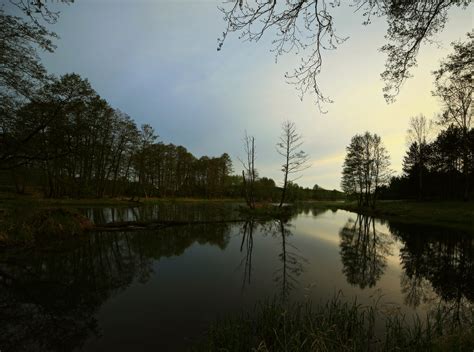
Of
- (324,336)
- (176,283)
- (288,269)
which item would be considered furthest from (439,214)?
(324,336)

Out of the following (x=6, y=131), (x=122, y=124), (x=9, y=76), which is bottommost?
(x=6, y=131)

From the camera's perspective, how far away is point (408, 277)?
805cm

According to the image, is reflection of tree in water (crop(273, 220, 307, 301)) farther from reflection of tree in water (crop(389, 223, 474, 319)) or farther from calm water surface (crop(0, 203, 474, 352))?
reflection of tree in water (crop(389, 223, 474, 319))

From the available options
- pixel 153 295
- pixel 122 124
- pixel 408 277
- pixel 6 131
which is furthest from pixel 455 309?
pixel 122 124

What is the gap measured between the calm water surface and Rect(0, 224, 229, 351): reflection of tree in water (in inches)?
1.0

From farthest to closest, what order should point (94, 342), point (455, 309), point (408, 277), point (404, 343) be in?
point (408, 277) < point (455, 309) < point (94, 342) < point (404, 343)

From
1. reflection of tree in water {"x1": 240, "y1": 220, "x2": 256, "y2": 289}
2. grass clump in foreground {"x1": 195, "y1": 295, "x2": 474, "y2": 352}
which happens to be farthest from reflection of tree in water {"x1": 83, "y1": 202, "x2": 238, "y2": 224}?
grass clump in foreground {"x1": 195, "y1": 295, "x2": 474, "y2": 352}

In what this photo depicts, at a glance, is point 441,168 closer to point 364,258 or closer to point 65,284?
point 364,258

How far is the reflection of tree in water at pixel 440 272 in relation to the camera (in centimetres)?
620

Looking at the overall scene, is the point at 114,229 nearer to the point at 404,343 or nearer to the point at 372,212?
the point at 404,343

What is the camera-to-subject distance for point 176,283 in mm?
6910

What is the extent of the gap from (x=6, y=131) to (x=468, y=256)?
65.1ft

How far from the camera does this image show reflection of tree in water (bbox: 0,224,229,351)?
13.8 ft

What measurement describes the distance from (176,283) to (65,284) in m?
2.89
